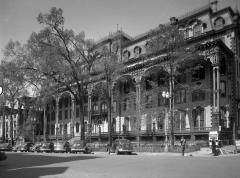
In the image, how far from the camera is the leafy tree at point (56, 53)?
41906 mm

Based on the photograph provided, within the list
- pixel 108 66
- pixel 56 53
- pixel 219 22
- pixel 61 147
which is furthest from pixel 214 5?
pixel 61 147

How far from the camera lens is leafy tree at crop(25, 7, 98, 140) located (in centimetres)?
4191

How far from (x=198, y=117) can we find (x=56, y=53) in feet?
73.3

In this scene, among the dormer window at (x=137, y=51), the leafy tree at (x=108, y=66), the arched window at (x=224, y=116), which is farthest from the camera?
the dormer window at (x=137, y=51)

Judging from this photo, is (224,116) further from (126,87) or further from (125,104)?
(126,87)

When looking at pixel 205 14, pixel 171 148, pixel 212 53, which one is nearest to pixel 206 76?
pixel 212 53

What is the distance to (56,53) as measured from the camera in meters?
42.1

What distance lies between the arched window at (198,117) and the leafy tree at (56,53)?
17.1 m

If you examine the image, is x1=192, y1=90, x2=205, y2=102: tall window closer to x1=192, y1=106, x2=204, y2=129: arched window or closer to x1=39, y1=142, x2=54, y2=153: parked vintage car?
x1=192, y1=106, x2=204, y2=129: arched window

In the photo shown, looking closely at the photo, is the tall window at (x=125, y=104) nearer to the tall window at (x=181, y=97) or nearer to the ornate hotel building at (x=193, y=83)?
the ornate hotel building at (x=193, y=83)

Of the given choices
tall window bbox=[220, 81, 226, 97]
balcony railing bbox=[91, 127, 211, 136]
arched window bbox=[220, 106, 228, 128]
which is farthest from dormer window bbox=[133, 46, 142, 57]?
arched window bbox=[220, 106, 228, 128]

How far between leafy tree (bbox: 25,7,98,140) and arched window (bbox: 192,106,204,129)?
17065 mm

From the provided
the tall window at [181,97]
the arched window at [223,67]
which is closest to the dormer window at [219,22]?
the arched window at [223,67]

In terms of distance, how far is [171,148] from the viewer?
37.0 meters
